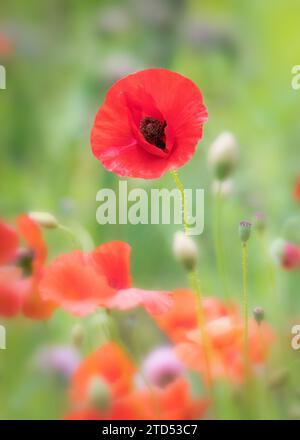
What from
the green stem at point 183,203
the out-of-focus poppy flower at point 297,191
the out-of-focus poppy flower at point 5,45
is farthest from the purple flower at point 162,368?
the out-of-focus poppy flower at point 5,45

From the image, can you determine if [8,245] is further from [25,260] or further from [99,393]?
[99,393]

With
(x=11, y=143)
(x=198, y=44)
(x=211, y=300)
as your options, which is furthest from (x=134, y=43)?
(x=211, y=300)

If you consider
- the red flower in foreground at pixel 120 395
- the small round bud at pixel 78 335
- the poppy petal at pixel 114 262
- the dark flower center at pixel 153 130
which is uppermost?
the dark flower center at pixel 153 130

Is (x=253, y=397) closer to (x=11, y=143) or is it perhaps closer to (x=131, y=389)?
(x=131, y=389)

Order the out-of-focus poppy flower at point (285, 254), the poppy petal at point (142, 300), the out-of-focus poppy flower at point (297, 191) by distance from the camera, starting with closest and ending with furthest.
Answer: the poppy petal at point (142, 300)
the out-of-focus poppy flower at point (285, 254)
the out-of-focus poppy flower at point (297, 191)

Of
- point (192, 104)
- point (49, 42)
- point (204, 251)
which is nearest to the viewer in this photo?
point (192, 104)

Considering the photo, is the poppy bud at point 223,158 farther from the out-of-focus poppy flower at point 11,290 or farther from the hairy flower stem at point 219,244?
the out-of-focus poppy flower at point 11,290
